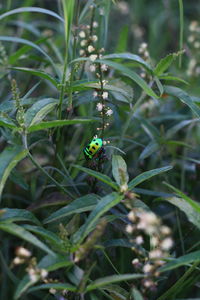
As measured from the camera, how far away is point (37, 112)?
1169 millimetres

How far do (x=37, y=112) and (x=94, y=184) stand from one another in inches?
10.7

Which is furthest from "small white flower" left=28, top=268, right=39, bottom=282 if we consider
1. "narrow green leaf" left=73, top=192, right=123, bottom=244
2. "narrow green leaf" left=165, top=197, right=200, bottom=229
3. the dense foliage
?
"narrow green leaf" left=165, top=197, right=200, bottom=229

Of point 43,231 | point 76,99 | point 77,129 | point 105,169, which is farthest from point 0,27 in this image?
point 43,231

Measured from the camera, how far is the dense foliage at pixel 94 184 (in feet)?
3.14

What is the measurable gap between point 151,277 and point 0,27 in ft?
5.39

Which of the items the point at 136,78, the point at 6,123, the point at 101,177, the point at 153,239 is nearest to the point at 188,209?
the point at 153,239

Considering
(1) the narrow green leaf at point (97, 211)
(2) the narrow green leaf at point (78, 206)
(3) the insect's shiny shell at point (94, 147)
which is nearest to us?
(1) the narrow green leaf at point (97, 211)

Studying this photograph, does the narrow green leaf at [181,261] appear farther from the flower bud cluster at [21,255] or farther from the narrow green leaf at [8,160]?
the narrow green leaf at [8,160]

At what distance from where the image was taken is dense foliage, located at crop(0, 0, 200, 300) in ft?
3.14

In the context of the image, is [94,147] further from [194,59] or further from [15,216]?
[194,59]

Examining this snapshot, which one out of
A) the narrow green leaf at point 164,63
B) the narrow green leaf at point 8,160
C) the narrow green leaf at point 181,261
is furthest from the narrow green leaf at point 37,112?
the narrow green leaf at point 181,261

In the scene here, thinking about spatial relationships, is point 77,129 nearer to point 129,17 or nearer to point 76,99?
point 76,99

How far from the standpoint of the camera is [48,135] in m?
1.32

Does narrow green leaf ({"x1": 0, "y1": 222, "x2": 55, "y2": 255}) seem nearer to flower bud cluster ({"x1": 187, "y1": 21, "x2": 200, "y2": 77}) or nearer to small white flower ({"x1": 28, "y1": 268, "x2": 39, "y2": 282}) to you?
small white flower ({"x1": 28, "y1": 268, "x2": 39, "y2": 282})
